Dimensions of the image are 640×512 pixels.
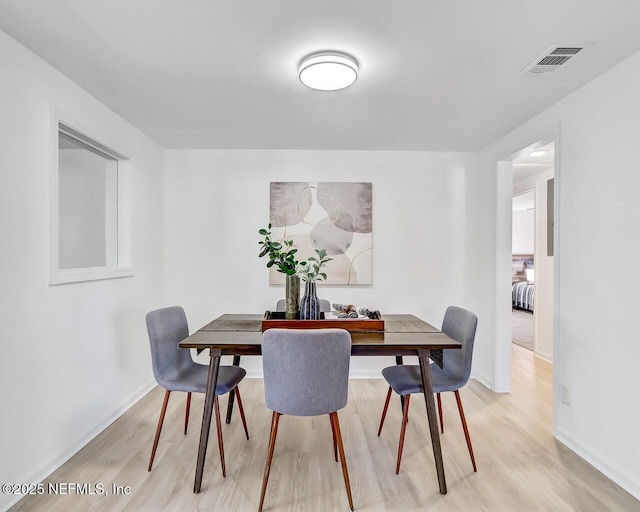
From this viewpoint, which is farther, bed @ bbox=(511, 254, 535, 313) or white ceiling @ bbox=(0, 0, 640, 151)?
bed @ bbox=(511, 254, 535, 313)

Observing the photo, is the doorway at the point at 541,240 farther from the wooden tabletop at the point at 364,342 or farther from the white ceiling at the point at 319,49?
the wooden tabletop at the point at 364,342

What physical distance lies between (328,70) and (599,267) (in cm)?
190

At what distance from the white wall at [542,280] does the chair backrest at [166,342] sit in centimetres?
400

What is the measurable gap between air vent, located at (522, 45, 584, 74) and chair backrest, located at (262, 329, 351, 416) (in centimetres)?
174

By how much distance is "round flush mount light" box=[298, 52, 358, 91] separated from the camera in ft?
6.12

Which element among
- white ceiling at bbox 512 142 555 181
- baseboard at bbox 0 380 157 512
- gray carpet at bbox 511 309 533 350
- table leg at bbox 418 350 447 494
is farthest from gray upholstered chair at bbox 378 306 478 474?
gray carpet at bbox 511 309 533 350

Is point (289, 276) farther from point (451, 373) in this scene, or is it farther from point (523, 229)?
point (523, 229)

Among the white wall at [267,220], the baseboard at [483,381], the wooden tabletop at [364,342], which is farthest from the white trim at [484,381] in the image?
the wooden tabletop at [364,342]

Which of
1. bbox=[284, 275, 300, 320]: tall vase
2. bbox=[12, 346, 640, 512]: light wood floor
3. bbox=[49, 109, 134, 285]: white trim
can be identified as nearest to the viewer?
bbox=[12, 346, 640, 512]: light wood floor

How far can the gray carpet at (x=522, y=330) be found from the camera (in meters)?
5.12

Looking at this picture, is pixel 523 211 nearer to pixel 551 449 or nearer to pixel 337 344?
pixel 551 449

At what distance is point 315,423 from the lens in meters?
2.65

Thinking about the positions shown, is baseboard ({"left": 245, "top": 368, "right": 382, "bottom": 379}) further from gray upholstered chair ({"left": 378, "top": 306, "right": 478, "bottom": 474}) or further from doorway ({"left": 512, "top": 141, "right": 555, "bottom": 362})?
doorway ({"left": 512, "top": 141, "right": 555, "bottom": 362})

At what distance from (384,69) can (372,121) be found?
814mm
